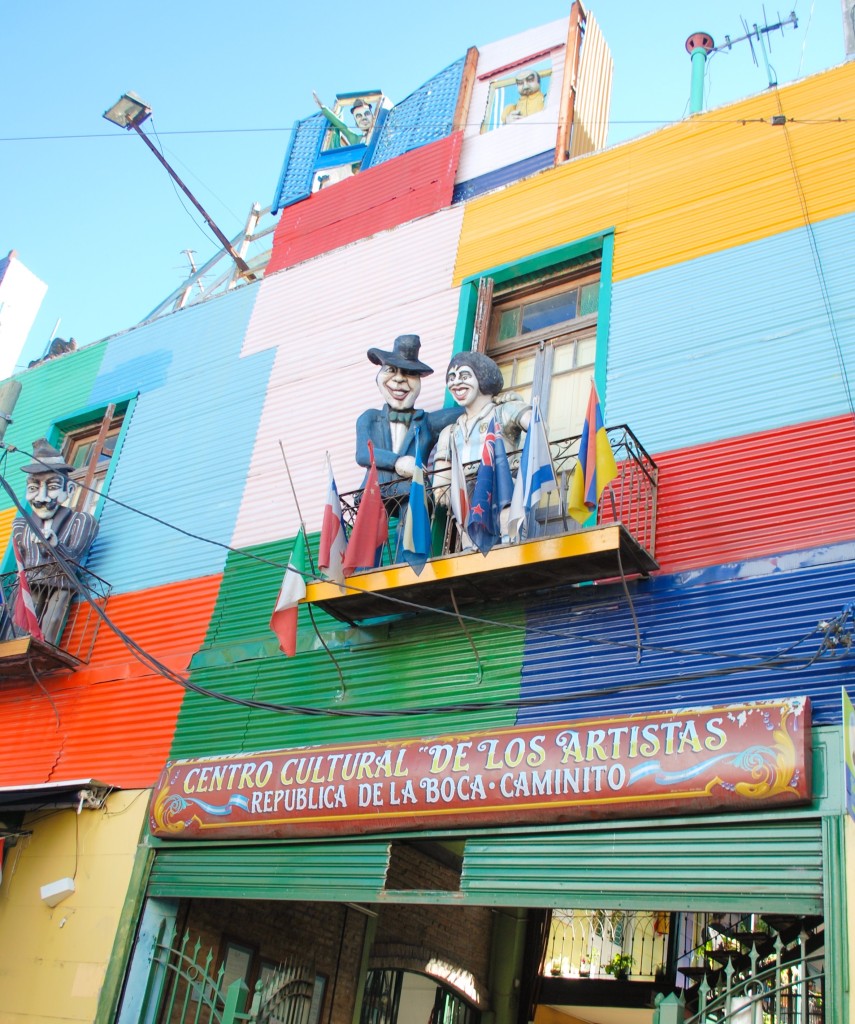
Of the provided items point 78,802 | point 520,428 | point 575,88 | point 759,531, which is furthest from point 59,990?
point 575,88

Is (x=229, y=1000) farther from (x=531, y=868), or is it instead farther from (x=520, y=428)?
(x=520, y=428)

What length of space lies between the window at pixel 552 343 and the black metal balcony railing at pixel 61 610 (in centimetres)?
511

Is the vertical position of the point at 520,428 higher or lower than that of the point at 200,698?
higher

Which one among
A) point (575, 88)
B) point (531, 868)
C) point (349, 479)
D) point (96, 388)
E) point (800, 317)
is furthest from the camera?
point (96, 388)

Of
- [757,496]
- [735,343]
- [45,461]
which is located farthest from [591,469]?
[45,461]

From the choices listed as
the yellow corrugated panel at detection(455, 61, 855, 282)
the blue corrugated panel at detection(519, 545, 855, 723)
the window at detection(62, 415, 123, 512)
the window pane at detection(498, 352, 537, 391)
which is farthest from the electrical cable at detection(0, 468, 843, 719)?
the yellow corrugated panel at detection(455, 61, 855, 282)

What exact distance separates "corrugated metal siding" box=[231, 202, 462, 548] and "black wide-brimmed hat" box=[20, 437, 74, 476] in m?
2.66

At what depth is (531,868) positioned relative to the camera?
23.8 feet

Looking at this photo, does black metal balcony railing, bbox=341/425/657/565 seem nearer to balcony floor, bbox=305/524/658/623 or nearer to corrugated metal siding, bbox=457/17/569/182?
balcony floor, bbox=305/524/658/623

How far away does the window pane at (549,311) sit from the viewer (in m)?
10.9

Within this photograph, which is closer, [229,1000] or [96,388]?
[229,1000]

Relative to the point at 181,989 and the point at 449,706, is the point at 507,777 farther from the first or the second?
the point at 181,989

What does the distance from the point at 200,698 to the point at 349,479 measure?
2.52 metres

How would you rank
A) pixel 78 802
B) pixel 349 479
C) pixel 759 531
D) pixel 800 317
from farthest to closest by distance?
pixel 349 479 < pixel 78 802 < pixel 800 317 < pixel 759 531
